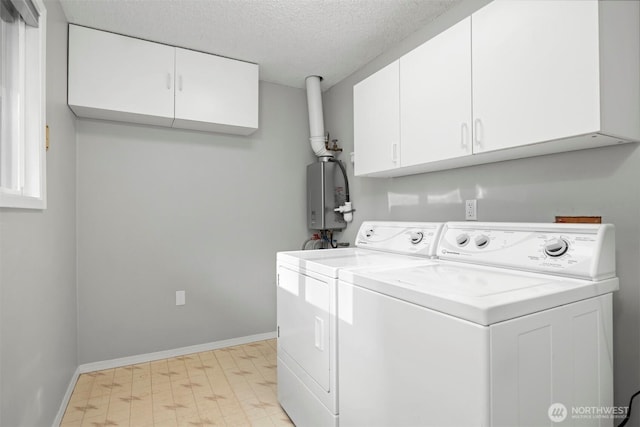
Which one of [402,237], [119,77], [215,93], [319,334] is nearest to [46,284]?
[319,334]

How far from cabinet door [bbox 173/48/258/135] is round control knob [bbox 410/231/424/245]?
1622 millimetres

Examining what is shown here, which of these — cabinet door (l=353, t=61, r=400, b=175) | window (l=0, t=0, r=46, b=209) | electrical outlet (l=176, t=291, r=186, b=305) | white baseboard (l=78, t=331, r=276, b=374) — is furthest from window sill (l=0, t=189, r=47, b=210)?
cabinet door (l=353, t=61, r=400, b=175)

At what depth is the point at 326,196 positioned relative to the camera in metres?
3.05

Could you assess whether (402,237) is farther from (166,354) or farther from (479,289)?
(166,354)

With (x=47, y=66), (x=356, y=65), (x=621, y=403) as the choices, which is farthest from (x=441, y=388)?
(x=356, y=65)

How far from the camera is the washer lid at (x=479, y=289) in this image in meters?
0.95

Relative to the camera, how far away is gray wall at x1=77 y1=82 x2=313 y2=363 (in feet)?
8.37

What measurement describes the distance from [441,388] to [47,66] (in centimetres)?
227

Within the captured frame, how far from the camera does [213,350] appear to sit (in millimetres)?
2928

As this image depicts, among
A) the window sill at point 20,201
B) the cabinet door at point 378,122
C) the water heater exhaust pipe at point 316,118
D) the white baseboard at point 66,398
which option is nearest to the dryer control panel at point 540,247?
the cabinet door at point 378,122

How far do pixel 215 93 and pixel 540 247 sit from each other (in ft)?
7.95
